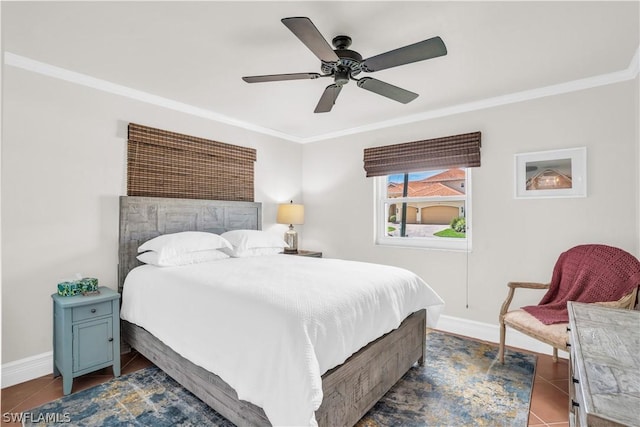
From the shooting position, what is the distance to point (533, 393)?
7.98ft

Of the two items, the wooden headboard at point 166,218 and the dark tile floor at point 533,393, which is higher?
the wooden headboard at point 166,218

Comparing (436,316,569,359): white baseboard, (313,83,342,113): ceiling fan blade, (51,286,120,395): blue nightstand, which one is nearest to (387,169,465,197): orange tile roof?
(436,316,569,359): white baseboard

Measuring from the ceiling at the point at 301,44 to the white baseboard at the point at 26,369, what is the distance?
2231mm

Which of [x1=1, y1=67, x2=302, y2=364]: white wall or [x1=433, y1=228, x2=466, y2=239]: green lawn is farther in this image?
[x1=433, y1=228, x2=466, y2=239]: green lawn

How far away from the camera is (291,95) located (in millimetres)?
3291

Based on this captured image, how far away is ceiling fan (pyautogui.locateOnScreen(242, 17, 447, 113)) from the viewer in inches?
69.8

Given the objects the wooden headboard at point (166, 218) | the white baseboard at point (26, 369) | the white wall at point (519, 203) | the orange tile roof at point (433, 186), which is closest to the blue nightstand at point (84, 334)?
the white baseboard at point (26, 369)

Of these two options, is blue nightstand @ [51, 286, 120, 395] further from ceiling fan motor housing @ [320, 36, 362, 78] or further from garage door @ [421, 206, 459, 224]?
garage door @ [421, 206, 459, 224]

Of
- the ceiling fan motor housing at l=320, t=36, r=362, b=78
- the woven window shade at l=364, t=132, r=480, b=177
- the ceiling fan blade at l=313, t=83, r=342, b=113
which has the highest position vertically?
the ceiling fan motor housing at l=320, t=36, r=362, b=78

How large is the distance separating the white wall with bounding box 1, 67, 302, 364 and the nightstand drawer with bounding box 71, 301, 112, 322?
1.53 feet

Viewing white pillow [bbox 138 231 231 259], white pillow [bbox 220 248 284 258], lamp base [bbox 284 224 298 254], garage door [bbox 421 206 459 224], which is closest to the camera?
white pillow [bbox 138 231 231 259]

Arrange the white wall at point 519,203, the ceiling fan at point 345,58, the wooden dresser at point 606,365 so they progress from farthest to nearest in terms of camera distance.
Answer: the white wall at point 519,203 < the ceiling fan at point 345,58 < the wooden dresser at point 606,365

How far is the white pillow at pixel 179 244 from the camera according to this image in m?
2.89

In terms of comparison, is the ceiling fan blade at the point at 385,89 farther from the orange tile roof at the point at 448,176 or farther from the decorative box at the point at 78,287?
the decorative box at the point at 78,287
